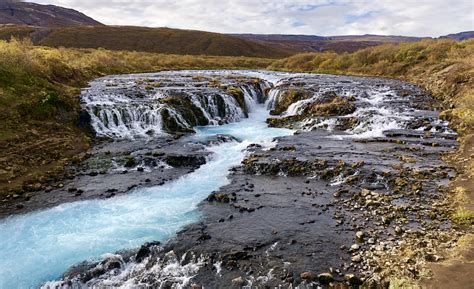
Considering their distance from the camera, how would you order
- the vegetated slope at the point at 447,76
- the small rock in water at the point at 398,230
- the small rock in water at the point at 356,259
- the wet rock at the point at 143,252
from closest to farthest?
the small rock in water at the point at 356,259 < the vegetated slope at the point at 447,76 < the wet rock at the point at 143,252 < the small rock in water at the point at 398,230

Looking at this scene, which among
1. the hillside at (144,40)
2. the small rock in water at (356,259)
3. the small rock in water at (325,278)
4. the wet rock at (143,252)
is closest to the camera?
the small rock in water at (325,278)

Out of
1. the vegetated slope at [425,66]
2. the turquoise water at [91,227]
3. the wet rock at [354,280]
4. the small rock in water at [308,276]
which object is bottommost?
the turquoise water at [91,227]

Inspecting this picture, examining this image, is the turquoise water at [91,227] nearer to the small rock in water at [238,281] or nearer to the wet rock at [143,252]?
the wet rock at [143,252]

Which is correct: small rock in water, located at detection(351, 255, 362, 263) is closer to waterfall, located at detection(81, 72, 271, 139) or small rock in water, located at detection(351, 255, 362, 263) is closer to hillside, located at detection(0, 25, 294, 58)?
waterfall, located at detection(81, 72, 271, 139)

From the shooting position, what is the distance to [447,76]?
124 feet

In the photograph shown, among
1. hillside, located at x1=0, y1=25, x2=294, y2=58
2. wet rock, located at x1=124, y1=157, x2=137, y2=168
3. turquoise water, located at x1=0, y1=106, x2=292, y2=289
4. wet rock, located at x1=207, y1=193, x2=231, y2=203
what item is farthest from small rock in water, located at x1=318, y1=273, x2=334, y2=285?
hillside, located at x1=0, y1=25, x2=294, y2=58

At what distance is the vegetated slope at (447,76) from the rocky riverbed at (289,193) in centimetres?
52

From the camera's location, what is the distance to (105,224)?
48.3ft

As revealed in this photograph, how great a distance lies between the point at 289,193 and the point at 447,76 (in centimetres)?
2913

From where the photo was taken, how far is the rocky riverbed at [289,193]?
36.6 feet

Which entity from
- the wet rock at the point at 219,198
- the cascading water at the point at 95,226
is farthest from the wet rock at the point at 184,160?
the wet rock at the point at 219,198

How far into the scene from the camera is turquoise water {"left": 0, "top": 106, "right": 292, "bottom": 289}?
12.2 meters

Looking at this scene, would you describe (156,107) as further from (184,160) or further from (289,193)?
(289,193)

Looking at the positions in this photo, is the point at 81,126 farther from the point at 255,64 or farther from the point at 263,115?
the point at 255,64
